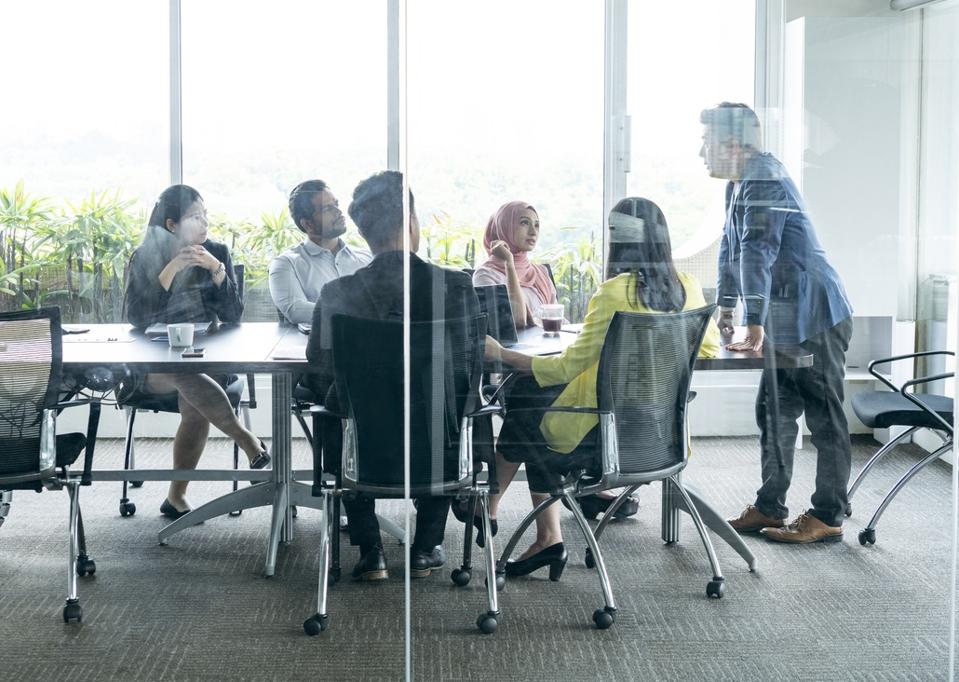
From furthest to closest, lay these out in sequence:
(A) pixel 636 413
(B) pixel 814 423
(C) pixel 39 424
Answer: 1. (B) pixel 814 423
2. (A) pixel 636 413
3. (C) pixel 39 424

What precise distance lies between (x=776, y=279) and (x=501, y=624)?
1237mm

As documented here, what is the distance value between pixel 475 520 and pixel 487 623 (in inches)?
11.4

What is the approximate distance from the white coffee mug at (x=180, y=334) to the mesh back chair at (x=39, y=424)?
28 centimetres

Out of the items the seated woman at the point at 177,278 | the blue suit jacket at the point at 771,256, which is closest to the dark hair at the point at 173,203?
the seated woman at the point at 177,278

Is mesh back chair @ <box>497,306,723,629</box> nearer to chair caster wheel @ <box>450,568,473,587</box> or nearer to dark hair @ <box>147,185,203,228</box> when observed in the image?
chair caster wheel @ <box>450,568,473,587</box>

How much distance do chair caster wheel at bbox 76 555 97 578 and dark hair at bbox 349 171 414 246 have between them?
1.16m

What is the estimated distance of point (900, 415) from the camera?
3303 mm

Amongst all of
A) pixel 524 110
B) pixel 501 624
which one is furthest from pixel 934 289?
pixel 501 624

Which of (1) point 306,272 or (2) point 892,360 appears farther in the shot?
(2) point 892,360

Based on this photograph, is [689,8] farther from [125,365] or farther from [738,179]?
[125,365]

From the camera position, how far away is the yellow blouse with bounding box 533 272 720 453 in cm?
305

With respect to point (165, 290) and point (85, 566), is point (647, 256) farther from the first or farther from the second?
point (85, 566)

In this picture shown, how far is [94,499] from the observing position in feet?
10.1

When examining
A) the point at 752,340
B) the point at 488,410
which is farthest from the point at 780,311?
the point at 488,410
